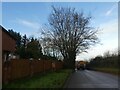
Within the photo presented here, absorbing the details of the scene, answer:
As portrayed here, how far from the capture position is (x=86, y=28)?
209ft

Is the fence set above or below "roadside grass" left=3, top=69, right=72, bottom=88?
above

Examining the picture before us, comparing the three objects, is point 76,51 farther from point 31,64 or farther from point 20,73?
point 20,73

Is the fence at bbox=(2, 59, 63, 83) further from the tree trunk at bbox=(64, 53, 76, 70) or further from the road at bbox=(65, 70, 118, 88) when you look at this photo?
the tree trunk at bbox=(64, 53, 76, 70)

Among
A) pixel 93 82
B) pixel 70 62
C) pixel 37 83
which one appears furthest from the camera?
pixel 70 62

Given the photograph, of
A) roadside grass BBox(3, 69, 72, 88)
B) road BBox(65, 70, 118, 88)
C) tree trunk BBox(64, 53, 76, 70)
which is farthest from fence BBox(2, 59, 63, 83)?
tree trunk BBox(64, 53, 76, 70)

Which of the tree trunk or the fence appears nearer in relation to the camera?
the fence

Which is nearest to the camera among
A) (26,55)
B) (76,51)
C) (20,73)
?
(20,73)

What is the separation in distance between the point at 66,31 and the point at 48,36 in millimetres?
4143

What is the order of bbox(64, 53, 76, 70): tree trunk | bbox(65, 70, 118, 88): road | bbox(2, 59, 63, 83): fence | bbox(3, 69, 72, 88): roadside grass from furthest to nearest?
bbox(64, 53, 76, 70): tree trunk, bbox(65, 70, 118, 88): road, bbox(2, 59, 63, 83): fence, bbox(3, 69, 72, 88): roadside grass

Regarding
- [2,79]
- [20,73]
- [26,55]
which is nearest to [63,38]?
[26,55]

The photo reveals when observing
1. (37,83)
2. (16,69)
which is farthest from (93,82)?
(16,69)

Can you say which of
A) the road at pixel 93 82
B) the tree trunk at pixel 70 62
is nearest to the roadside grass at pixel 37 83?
the road at pixel 93 82

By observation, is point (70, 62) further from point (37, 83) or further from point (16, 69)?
point (37, 83)

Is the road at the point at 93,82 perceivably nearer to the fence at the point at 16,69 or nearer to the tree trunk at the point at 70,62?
the fence at the point at 16,69
